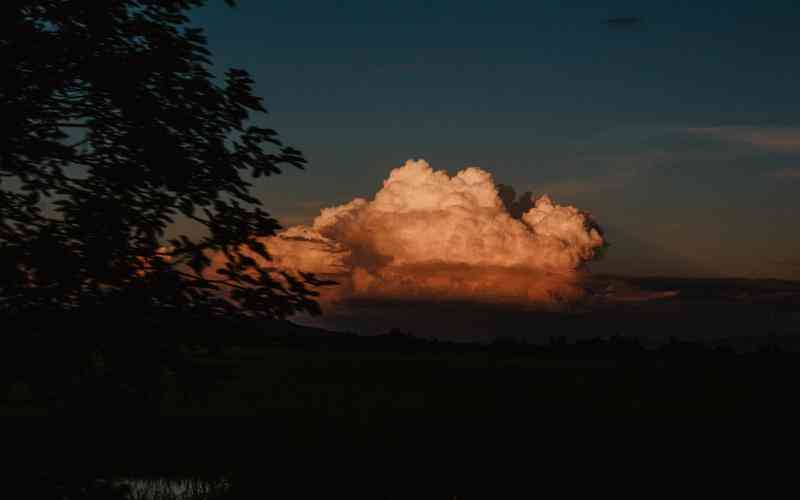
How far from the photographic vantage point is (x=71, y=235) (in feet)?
37.0

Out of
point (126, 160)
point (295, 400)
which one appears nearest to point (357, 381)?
point (295, 400)

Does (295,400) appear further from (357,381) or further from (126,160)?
(126,160)

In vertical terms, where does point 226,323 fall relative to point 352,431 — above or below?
above

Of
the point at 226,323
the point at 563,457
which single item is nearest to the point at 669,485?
the point at 563,457

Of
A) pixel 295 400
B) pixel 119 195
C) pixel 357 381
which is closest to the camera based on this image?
pixel 119 195

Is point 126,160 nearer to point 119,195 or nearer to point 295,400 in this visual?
point 119,195

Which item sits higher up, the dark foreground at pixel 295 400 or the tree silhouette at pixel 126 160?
the tree silhouette at pixel 126 160

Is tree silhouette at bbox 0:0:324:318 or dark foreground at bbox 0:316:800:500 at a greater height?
tree silhouette at bbox 0:0:324:318

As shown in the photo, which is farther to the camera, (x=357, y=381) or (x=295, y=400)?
(x=357, y=381)

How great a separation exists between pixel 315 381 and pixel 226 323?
128 feet

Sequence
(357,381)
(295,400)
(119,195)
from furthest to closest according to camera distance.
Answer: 1. (357,381)
2. (295,400)
3. (119,195)

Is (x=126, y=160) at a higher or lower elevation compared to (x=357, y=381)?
higher

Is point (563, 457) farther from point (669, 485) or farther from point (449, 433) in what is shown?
point (449, 433)

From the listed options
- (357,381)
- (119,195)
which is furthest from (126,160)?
(357,381)
